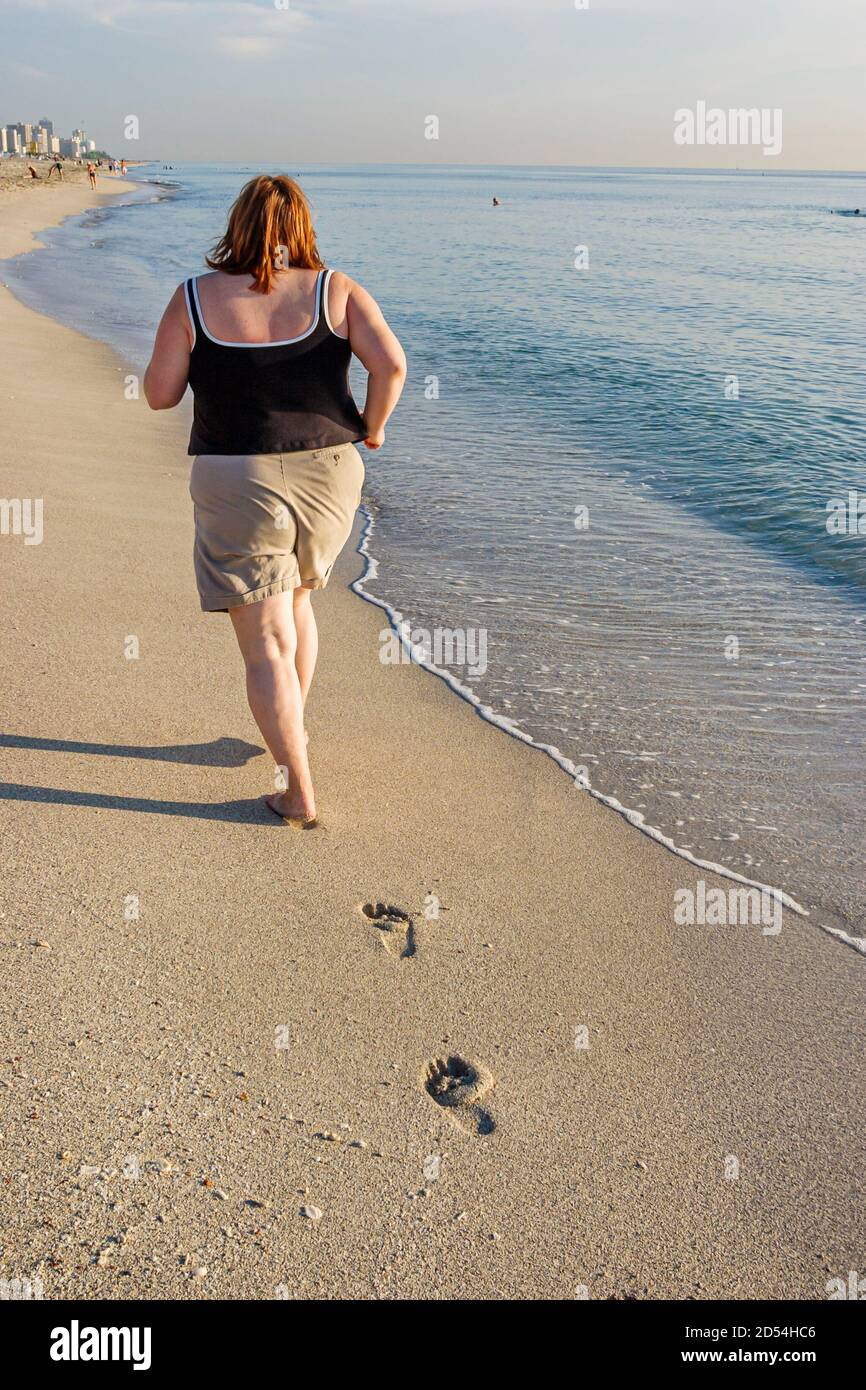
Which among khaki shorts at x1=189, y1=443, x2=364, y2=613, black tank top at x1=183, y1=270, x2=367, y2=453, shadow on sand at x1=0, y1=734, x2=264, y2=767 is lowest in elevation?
shadow on sand at x1=0, y1=734, x2=264, y2=767

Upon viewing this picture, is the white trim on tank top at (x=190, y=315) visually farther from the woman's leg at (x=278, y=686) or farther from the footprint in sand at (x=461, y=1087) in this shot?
the footprint in sand at (x=461, y=1087)

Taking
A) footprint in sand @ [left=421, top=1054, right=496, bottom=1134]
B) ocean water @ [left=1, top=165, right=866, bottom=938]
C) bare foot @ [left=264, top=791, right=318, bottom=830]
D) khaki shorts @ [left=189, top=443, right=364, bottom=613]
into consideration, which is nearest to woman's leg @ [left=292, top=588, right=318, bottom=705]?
khaki shorts @ [left=189, top=443, right=364, bottom=613]

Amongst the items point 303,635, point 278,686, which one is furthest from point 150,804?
point 303,635

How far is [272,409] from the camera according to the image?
10.2ft

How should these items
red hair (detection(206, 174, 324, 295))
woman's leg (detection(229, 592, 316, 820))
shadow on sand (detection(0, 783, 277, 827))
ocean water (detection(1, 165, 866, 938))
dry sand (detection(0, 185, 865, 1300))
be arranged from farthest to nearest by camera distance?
ocean water (detection(1, 165, 866, 938)), shadow on sand (detection(0, 783, 277, 827)), woman's leg (detection(229, 592, 316, 820)), red hair (detection(206, 174, 324, 295)), dry sand (detection(0, 185, 865, 1300))

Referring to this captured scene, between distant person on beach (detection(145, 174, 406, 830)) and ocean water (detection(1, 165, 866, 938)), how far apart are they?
4.63 feet

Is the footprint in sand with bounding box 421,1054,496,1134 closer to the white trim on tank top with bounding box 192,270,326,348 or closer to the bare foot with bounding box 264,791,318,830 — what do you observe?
the bare foot with bounding box 264,791,318,830

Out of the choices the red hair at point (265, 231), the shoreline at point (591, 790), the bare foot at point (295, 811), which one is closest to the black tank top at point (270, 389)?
the red hair at point (265, 231)

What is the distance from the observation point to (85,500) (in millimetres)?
6586

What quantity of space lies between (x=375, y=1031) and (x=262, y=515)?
5.06 feet

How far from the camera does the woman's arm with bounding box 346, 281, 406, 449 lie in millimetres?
3086

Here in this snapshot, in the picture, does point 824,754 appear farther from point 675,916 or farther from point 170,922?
point 170,922

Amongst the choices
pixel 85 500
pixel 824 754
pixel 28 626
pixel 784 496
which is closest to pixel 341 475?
pixel 28 626
